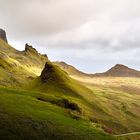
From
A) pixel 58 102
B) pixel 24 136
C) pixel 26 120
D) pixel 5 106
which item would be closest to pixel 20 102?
pixel 5 106

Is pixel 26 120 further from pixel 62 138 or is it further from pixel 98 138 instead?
pixel 98 138

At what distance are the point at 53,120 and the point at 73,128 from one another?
18.7 ft

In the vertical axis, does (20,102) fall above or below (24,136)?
above

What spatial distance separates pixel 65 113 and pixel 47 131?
30005 millimetres

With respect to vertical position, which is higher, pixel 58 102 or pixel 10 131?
pixel 58 102

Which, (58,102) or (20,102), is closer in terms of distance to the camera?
(20,102)

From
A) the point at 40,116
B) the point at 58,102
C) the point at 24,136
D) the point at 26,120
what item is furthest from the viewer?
the point at 58,102

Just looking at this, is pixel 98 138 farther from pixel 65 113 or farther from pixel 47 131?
pixel 65 113

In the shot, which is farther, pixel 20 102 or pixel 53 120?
pixel 20 102

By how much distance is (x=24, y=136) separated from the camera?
316 ft

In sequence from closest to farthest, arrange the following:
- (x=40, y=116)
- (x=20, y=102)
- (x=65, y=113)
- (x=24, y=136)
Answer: (x=24, y=136)
(x=40, y=116)
(x=20, y=102)
(x=65, y=113)

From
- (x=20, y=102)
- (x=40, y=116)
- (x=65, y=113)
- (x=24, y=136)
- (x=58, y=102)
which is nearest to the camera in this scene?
(x=24, y=136)

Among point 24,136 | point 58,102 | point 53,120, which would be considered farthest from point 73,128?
point 58,102

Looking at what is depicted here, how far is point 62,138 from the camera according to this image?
99.0 meters
